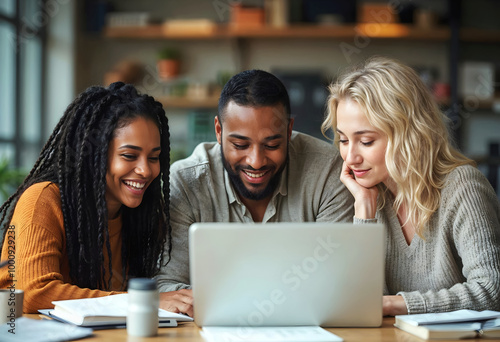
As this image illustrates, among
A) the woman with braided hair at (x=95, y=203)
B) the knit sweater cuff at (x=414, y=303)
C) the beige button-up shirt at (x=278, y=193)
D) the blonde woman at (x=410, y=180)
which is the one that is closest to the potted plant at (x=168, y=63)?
the beige button-up shirt at (x=278, y=193)

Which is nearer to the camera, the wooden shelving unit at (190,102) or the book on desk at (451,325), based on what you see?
the book on desk at (451,325)

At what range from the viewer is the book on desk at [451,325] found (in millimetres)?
1336

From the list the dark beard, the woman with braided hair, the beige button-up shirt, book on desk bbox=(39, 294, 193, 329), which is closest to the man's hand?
book on desk bbox=(39, 294, 193, 329)

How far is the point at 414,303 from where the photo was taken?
1.56 meters

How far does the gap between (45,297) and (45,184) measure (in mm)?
371

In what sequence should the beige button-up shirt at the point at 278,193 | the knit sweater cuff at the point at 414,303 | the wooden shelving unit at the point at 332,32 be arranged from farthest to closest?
the wooden shelving unit at the point at 332,32, the beige button-up shirt at the point at 278,193, the knit sweater cuff at the point at 414,303

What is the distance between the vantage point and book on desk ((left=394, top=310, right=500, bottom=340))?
1336 mm

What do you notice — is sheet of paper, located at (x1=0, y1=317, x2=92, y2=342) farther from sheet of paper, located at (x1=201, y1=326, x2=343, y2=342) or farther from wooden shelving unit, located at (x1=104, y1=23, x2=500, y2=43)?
wooden shelving unit, located at (x1=104, y1=23, x2=500, y2=43)

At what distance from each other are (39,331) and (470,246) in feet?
3.83

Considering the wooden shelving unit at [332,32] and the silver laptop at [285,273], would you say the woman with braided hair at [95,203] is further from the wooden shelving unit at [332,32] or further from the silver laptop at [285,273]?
the wooden shelving unit at [332,32]

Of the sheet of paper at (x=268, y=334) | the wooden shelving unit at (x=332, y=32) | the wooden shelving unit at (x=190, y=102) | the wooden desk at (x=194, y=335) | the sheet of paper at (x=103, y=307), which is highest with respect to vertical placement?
the wooden shelving unit at (x=332, y=32)
